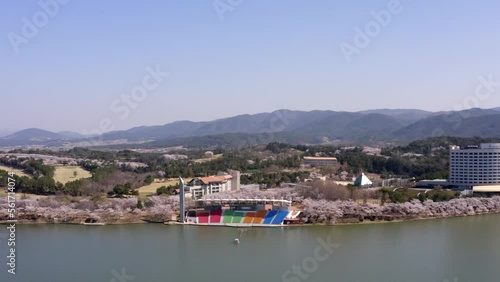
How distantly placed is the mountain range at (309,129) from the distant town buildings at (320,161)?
2506cm

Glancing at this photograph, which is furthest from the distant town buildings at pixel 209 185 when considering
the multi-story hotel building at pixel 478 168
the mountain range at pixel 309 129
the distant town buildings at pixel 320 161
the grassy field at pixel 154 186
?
the mountain range at pixel 309 129

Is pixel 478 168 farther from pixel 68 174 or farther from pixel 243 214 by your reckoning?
pixel 68 174

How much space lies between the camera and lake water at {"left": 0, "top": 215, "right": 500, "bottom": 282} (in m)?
8.10

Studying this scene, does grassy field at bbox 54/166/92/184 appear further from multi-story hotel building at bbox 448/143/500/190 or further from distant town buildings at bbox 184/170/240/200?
multi-story hotel building at bbox 448/143/500/190

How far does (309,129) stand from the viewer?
75.6 metres

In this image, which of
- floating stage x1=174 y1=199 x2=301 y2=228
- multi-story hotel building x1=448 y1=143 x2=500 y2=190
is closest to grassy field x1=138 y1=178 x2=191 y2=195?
floating stage x1=174 y1=199 x2=301 y2=228

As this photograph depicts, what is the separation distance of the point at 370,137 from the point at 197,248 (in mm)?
50981

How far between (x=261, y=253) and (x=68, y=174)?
1494 centimetres

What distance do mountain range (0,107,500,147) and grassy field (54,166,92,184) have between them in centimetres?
2857

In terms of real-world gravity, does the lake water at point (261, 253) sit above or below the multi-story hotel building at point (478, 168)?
below

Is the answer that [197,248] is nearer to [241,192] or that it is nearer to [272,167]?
[241,192]

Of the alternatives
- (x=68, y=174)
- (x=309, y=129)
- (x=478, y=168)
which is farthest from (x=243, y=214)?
(x=309, y=129)

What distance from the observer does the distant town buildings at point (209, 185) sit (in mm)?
15813

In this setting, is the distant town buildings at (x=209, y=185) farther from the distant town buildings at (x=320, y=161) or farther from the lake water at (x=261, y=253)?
the distant town buildings at (x=320, y=161)
